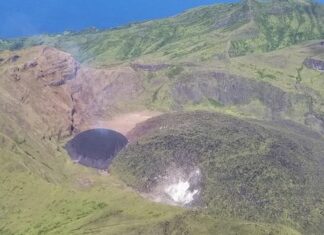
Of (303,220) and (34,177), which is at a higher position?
(34,177)

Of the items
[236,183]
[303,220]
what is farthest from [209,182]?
[303,220]

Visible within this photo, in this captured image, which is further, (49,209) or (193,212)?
(49,209)

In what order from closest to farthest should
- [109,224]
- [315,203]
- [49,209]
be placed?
[109,224] → [49,209] → [315,203]

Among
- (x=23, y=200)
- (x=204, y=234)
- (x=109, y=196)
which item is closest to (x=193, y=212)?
(x=204, y=234)

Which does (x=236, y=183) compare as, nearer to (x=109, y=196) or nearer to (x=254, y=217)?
(x=254, y=217)

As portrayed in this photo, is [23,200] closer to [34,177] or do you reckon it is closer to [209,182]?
[34,177]

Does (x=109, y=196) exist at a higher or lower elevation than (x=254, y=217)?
higher

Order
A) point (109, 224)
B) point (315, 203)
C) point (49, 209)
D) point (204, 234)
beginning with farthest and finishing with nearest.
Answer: point (315, 203) < point (49, 209) < point (109, 224) < point (204, 234)

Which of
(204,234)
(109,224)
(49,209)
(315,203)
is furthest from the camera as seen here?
(315,203)

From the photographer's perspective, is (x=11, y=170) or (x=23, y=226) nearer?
(x=23, y=226)
